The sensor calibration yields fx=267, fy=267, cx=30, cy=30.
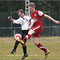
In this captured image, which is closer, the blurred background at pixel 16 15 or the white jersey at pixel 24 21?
the white jersey at pixel 24 21

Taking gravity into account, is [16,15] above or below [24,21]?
below

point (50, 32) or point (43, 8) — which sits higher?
point (43, 8)

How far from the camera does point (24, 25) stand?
1024 cm

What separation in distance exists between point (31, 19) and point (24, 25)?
2.37ft

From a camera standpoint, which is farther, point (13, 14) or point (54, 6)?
point (54, 6)

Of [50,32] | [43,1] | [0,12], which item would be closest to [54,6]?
[43,1]

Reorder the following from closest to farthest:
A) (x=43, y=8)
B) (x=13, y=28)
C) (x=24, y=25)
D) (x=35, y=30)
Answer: (x=35, y=30) < (x=24, y=25) < (x=13, y=28) < (x=43, y=8)

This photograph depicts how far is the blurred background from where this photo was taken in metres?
30.5

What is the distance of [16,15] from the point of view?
30.8 meters

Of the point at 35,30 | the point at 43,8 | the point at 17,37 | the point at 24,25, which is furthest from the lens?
the point at 43,8

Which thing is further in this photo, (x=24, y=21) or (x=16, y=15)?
(x=16, y=15)

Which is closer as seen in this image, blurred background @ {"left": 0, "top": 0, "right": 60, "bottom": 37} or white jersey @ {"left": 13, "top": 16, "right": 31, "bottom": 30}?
white jersey @ {"left": 13, "top": 16, "right": 31, "bottom": 30}

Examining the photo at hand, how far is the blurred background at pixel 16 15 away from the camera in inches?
1199

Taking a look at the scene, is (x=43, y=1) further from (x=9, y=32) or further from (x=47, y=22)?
(x=9, y=32)
